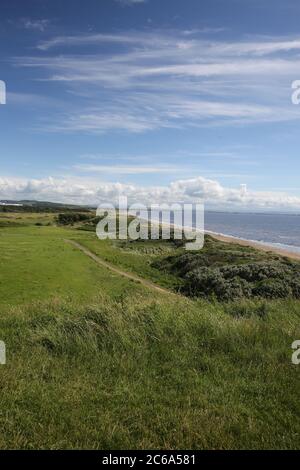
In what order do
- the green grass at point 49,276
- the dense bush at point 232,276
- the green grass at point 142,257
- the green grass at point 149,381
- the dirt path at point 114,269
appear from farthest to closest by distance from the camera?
the green grass at point 142,257 → the dirt path at point 114,269 → the green grass at point 49,276 → the dense bush at point 232,276 → the green grass at point 149,381

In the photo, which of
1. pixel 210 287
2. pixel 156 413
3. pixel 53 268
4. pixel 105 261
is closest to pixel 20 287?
pixel 53 268

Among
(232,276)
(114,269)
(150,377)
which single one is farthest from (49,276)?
(150,377)

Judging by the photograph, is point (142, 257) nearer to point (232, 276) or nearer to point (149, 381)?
point (232, 276)

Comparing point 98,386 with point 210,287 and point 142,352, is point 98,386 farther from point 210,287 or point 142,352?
point 210,287

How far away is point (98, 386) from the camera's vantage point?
6.28 metres

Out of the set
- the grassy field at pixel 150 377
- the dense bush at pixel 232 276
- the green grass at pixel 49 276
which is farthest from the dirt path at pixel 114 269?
the grassy field at pixel 150 377

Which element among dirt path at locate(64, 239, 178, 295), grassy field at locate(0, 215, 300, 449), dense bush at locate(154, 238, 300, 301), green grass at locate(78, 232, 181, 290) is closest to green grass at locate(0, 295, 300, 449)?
grassy field at locate(0, 215, 300, 449)

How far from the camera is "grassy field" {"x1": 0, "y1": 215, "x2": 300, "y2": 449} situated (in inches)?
201

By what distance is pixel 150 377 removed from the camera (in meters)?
6.59

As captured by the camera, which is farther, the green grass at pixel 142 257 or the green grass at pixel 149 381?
the green grass at pixel 142 257

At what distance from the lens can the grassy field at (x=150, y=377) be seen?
5.10m

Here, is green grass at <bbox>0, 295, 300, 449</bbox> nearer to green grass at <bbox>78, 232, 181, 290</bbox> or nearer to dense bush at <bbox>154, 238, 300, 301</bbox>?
dense bush at <bbox>154, 238, 300, 301</bbox>

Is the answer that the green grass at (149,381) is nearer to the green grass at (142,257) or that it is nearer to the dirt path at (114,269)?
the dirt path at (114,269)
